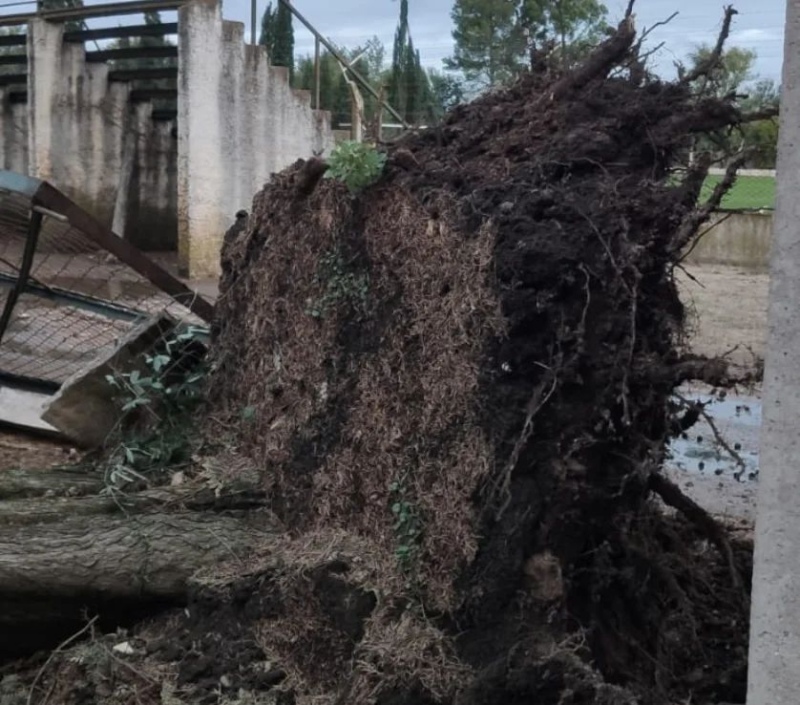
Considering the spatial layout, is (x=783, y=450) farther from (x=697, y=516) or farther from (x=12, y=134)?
(x=12, y=134)

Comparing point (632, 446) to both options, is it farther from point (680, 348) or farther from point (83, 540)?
point (83, 540)

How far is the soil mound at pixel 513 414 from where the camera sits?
10.9 ft

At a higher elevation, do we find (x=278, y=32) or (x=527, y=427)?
(x=278, y=32)

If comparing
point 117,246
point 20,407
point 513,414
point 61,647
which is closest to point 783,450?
point 513,414

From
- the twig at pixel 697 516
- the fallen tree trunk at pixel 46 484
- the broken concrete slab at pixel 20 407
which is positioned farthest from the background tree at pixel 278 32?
the twig at pixel 697 516

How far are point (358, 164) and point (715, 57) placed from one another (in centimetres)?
136

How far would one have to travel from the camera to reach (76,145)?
14984 mm

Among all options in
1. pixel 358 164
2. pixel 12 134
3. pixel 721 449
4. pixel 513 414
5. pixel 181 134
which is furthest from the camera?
pixel 12 134

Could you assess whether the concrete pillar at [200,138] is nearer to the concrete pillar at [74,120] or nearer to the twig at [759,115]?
the concrete pillar at [74,120]

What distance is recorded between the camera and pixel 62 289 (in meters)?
6.05

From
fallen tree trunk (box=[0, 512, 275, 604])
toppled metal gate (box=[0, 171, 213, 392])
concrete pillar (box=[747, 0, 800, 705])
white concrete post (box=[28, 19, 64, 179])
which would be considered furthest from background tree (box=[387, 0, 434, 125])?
concrete pillar (box=[747, 0, 800, 705])

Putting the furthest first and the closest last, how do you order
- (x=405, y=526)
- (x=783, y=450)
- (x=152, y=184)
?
(x=152, y=184) < (x=405, y=526) < (x=783, y=450)

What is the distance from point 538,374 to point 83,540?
1997 millimetres

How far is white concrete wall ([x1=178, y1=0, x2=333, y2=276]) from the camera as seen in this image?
13602mm
